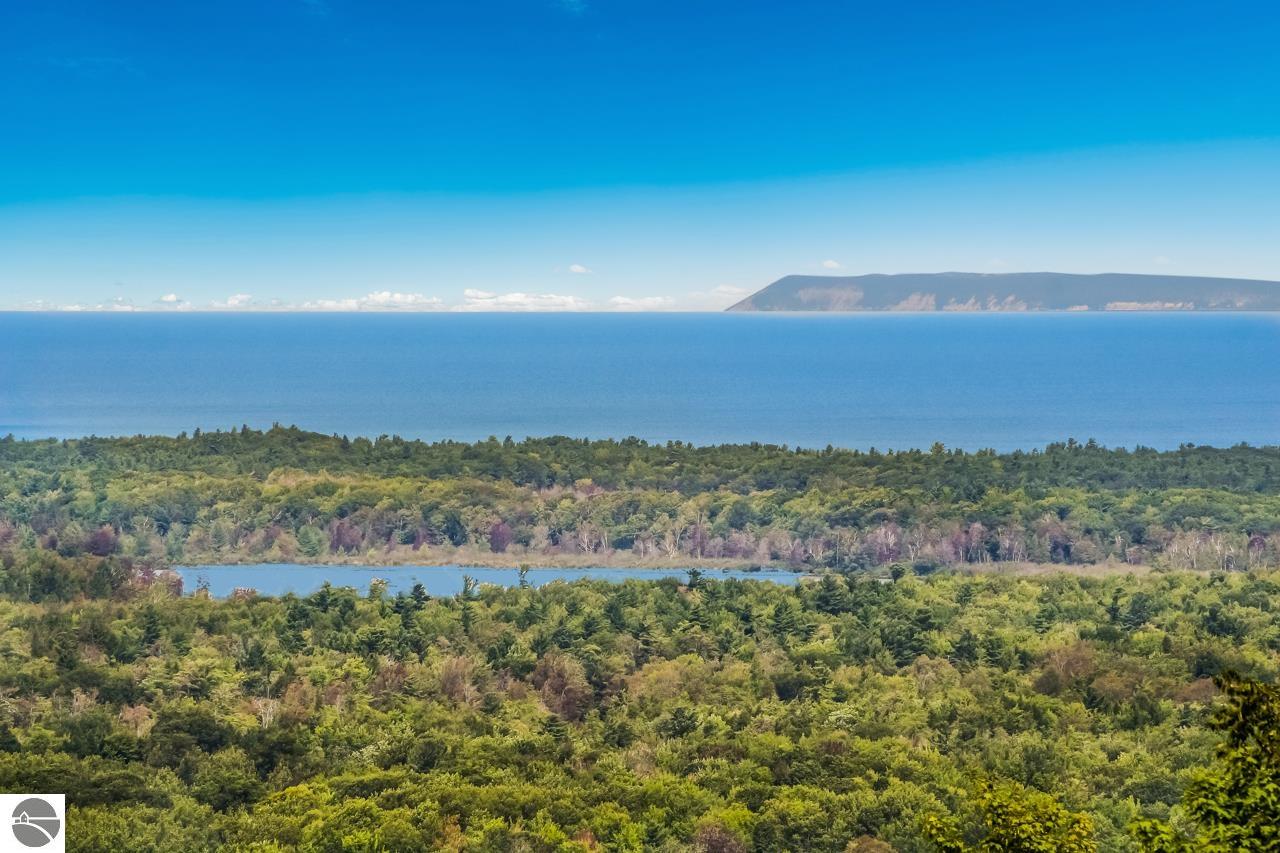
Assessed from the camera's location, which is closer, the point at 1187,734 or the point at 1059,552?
the point at 1187,734

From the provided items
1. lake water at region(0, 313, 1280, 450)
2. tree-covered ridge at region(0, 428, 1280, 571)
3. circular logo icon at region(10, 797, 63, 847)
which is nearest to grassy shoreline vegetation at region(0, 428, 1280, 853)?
tree-covered ridge at region(0, 428, 1280, 571)

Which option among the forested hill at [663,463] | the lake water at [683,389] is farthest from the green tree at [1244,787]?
the lake water at [683,389]

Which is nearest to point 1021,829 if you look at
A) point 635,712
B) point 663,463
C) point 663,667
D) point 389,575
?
point 635,712

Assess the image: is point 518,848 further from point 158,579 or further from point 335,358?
point 335,358

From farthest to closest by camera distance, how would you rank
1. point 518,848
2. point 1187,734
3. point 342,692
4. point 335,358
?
point 335,358 < point 342,692 < point 1187,734 < point 518,848

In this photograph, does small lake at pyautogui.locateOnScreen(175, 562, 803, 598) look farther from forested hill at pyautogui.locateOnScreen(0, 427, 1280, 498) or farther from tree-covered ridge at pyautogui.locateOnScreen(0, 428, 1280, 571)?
forested hill at pyautogui.locateOnScreen(0, 427, 1280, 498)

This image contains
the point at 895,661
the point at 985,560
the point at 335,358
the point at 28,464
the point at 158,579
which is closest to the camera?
the point at 895,661

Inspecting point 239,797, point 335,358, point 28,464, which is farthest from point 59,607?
A: point 335,358
